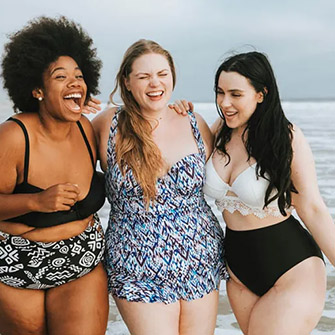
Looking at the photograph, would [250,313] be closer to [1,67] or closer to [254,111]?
[254,111]

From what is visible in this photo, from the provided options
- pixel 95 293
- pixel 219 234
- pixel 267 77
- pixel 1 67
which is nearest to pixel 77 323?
pixel 95 293

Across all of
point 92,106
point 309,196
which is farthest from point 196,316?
point 92,106

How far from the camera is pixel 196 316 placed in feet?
10.4

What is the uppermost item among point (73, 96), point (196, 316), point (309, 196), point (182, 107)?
point (73, 96)

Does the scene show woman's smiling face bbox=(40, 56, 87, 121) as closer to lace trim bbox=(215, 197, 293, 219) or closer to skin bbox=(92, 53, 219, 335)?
skin bbox=(92, 53, 219, 335)

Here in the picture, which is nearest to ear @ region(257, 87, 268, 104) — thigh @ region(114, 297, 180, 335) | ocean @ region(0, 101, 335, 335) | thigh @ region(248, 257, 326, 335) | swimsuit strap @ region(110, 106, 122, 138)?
swimsuit strap @ region(110, 106, 122, 138)

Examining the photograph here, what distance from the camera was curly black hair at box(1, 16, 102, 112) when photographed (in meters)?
2.89

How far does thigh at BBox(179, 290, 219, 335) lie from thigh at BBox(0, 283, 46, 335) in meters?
0.85

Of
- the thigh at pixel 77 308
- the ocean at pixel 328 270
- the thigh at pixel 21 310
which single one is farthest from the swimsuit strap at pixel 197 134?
the ocean at pixel 328 270

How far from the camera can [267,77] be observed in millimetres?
3133

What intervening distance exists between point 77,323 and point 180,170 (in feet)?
3.56

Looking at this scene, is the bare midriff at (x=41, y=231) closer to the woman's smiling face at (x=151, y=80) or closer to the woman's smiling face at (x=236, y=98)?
the woman's smiling face at (x=151, y=80)

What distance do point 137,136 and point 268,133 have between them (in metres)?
0.82

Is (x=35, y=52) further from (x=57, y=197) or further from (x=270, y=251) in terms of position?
(x=270, y=251)
